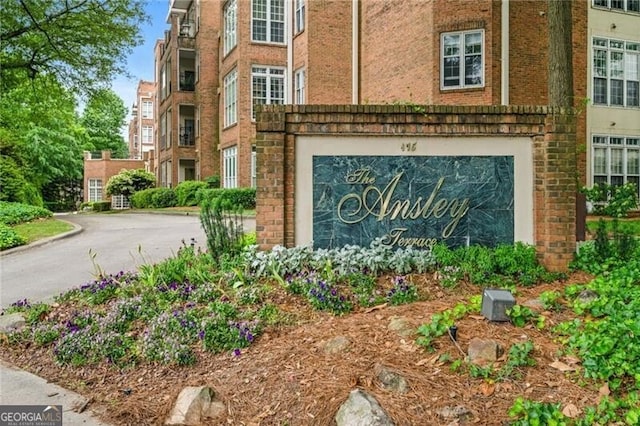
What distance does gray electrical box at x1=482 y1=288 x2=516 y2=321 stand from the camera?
14.1ft

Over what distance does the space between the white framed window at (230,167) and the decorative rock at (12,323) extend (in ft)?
62.4

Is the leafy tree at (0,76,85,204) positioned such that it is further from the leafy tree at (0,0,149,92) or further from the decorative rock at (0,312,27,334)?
the decorative rock at (0,312,27,334)

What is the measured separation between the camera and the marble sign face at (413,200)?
6.48 m

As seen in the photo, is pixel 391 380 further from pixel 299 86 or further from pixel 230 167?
pixel 230 167

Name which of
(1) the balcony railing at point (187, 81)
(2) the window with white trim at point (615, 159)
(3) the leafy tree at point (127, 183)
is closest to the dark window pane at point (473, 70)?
(2) the window with white trim at point (615, 159)

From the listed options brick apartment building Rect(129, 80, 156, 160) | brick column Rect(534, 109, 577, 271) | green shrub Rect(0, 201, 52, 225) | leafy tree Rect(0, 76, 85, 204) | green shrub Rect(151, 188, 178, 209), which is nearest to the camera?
brick column Rect(534, 109, 577, 271)

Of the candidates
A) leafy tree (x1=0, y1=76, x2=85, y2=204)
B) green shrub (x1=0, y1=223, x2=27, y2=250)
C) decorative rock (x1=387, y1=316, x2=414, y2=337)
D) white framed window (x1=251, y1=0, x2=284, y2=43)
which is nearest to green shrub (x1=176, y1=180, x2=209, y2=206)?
leafy tree (x1=0, y1=76, x2=85, y2=204)

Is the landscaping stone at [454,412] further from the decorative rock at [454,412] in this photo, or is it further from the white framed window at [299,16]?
the white framed window at [299,16]

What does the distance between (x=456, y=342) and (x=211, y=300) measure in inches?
105

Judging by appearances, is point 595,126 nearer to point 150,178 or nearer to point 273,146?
point 273,146

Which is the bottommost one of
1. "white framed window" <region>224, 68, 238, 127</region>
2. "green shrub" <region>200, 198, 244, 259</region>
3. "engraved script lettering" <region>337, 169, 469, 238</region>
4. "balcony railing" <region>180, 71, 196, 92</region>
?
"green shrub" <region>200, 198, 244, 259</region>

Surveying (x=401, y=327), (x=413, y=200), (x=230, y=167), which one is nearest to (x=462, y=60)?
(x=413, y=200)

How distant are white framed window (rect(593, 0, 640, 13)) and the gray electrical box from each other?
18418 millimetres

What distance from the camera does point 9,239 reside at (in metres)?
11.6
